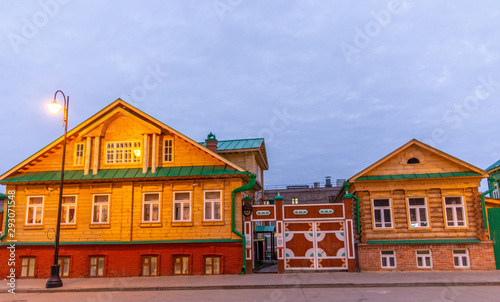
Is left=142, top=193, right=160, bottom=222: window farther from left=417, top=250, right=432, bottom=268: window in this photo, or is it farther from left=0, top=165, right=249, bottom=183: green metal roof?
left=417, top=250, right=432, bottom=268: window

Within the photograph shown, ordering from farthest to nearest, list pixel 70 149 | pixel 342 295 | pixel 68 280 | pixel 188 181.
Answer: pixel 70 149
pixel 188 181
pixel 68 280
pixel 342 295

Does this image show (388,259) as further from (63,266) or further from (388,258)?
(63,266)

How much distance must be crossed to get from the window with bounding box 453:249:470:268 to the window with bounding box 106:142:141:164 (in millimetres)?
17473

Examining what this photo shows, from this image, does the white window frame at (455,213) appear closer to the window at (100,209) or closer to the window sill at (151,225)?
the window sill at (151,225)

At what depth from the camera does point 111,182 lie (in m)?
21.8

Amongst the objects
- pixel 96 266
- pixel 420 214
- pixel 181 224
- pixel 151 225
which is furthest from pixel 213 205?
pixel 420 214

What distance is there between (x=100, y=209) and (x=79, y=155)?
3.57 metres

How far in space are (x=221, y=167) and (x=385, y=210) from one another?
29.5 ft

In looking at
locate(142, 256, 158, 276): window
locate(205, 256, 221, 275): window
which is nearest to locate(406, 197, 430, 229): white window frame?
locate(205, 256, 221, 275): window

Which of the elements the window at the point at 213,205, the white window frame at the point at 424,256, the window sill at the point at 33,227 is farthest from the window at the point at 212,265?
the white window frame at the point at 424,256

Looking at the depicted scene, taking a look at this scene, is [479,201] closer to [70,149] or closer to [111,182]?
[111,182]

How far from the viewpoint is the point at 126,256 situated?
20.8m

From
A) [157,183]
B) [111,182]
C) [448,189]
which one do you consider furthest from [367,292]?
[111,182]

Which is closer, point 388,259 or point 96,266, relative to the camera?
point 388,259
